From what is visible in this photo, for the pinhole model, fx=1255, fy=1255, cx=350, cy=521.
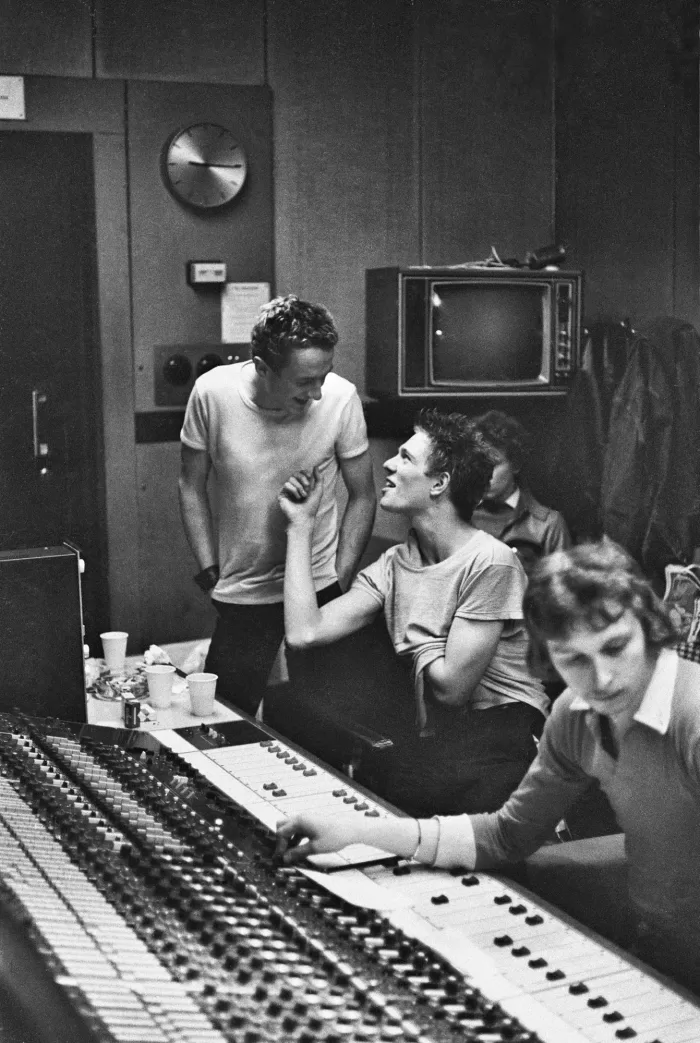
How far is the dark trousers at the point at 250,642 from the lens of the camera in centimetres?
314

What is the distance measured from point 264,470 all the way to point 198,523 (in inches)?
13.1

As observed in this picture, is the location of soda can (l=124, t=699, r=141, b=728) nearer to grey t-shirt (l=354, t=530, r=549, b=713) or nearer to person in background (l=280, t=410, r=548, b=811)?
person in background (l=280, t=410, r=548, b=811)

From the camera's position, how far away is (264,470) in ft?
10.3

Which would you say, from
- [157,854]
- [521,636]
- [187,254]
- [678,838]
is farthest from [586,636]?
[187,254]

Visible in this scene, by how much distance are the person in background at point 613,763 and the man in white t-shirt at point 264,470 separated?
1.30 metres

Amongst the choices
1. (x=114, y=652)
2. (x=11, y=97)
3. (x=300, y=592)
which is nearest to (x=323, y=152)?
(x=11, y=97)

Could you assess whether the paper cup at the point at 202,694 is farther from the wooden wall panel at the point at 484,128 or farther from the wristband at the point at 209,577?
the wooden wall panel at the point at 484,128

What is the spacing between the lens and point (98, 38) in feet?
12.8

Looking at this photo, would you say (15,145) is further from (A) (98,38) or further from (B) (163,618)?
(B) (163,618)

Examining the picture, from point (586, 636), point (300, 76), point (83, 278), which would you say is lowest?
point (586, 636)

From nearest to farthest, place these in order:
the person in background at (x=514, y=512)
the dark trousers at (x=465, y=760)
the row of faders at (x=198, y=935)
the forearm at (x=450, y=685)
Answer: the row of faders at (x=198, y=935) < the dark trousers at (x=465, y=760) < the forearm at (x=450, y=685) < the person in background at (x=514, y=512)

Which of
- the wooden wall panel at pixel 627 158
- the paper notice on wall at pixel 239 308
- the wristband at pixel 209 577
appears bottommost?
the wristband at pixel 209 577

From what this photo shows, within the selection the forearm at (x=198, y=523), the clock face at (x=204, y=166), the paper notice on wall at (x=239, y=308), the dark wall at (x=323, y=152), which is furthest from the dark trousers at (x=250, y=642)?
the clock face at (x=204, y=166)

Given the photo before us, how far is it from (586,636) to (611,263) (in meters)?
2.50
